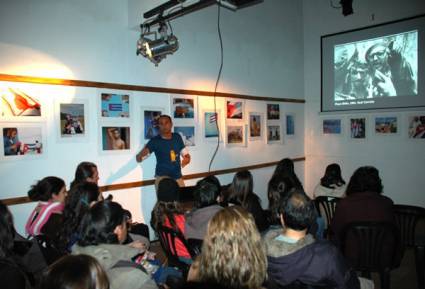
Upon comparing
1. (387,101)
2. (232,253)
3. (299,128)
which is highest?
(387,101)

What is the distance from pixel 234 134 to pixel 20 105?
3.21 metres

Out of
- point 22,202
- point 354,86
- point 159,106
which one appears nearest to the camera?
point 22,202

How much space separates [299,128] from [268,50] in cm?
181

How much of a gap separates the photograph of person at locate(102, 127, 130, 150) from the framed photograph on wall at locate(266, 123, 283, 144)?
298 centimetres

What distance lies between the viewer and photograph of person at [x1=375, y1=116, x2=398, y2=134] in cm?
594

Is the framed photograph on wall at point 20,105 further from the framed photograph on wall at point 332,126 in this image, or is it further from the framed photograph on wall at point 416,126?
the framed photograph on wall at point 416,126

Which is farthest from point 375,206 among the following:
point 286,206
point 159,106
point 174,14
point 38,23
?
point 38,23

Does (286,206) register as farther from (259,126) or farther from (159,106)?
(259,126)

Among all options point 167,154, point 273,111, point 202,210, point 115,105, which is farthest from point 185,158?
point 273,111

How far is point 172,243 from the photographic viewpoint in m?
2.31

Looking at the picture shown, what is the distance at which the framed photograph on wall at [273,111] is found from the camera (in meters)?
6.17

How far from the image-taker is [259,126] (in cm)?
597

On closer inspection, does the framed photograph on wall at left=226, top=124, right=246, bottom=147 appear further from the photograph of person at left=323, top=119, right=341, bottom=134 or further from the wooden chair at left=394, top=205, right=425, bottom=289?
the wooden chair at left=394, top=205, right=425, bottom=289

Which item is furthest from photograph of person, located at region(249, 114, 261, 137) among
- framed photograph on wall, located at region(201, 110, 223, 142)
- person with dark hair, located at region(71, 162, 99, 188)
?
person with dark hair, located at region(71, 162, 99, 188)
